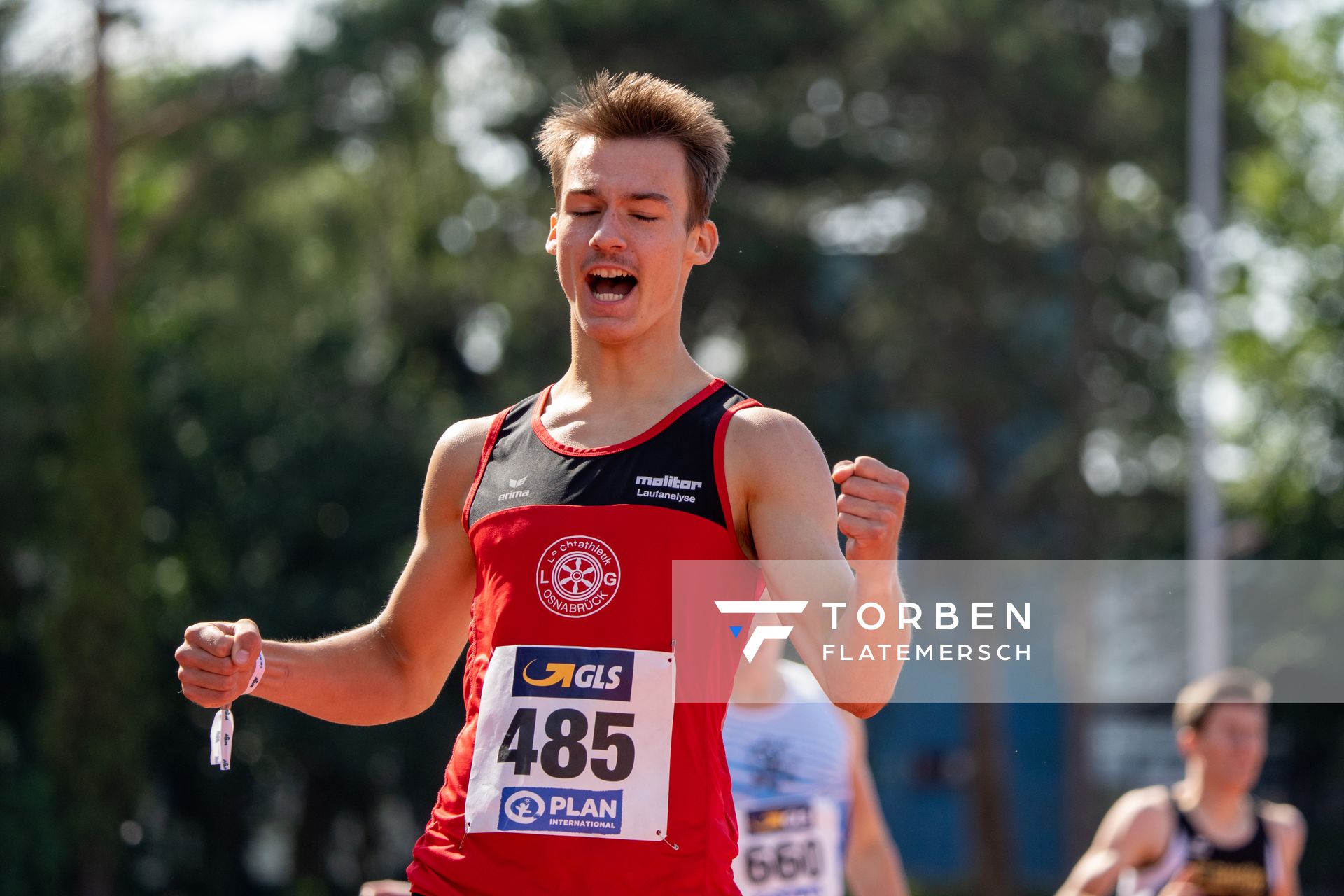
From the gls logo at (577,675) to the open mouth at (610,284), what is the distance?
67 cm

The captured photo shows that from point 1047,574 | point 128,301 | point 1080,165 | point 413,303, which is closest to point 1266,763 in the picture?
point 1047,574

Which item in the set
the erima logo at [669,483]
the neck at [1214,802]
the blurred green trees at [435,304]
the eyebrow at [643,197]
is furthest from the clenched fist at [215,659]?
the blurred green trees at [435,304]

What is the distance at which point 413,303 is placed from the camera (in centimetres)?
2412

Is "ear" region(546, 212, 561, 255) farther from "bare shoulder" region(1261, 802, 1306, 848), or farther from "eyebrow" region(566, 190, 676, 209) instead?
"bare shoulder" region(1261, 802, 1306, 848)

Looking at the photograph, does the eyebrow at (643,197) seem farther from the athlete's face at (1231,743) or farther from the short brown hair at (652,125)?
the athlete's face at (1231,743)

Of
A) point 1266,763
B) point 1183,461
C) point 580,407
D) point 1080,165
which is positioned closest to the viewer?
point 580,407

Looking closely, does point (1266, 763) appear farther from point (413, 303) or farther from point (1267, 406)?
point (413, 303)

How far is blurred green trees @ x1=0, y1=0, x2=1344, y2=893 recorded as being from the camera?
21.4m

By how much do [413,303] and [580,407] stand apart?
21.1m

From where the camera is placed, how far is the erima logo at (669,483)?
3104 mm

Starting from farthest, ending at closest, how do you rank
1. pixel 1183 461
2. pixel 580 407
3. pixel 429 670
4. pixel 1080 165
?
pixel 1183 461 < pixel 1080 165 < pixel 429 670 < pixel 580 407

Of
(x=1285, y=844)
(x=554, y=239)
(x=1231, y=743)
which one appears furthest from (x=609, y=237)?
(x=1285, y=844)

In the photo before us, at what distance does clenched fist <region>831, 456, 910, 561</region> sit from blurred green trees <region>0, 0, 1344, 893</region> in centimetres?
1815

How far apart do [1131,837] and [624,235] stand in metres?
4.36
